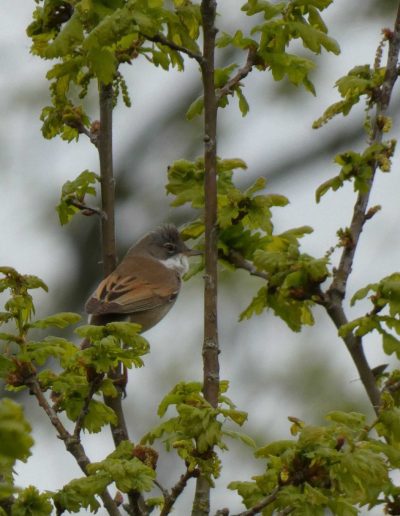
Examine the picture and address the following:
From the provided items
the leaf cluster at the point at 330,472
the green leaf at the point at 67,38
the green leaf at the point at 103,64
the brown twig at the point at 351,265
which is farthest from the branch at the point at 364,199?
the green leaf at the point at 67,38

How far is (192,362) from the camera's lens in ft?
34.3

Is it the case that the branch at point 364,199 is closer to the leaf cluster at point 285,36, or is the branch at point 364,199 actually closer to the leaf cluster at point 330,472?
the leaf cluster at point 285,36

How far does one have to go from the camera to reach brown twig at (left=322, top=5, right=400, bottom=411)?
3500mm

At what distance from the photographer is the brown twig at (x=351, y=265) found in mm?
3500

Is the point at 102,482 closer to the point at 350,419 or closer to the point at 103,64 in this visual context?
the point at 350,419

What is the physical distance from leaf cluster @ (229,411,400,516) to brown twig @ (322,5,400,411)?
0.79ft

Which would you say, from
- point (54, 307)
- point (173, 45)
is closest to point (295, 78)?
point (173, 45)

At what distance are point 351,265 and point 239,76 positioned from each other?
844 millimetres

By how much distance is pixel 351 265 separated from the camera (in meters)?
3.61

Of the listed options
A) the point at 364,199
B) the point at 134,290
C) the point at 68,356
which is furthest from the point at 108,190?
the point at 134,290

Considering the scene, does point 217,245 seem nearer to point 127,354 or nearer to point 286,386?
point 127,354

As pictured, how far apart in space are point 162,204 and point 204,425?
692 centimetres

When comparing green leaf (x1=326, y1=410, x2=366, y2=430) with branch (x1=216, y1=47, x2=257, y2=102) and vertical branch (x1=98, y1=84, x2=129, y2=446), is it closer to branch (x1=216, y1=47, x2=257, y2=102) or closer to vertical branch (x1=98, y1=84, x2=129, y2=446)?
vertical branch (x1=98, y1=84, x2=129, y2=446)

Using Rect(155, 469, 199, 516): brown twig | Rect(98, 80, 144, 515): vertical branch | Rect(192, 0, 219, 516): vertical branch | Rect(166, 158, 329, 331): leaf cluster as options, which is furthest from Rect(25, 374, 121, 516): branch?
Rect(166, 158, 329, 331): leaf cluster
